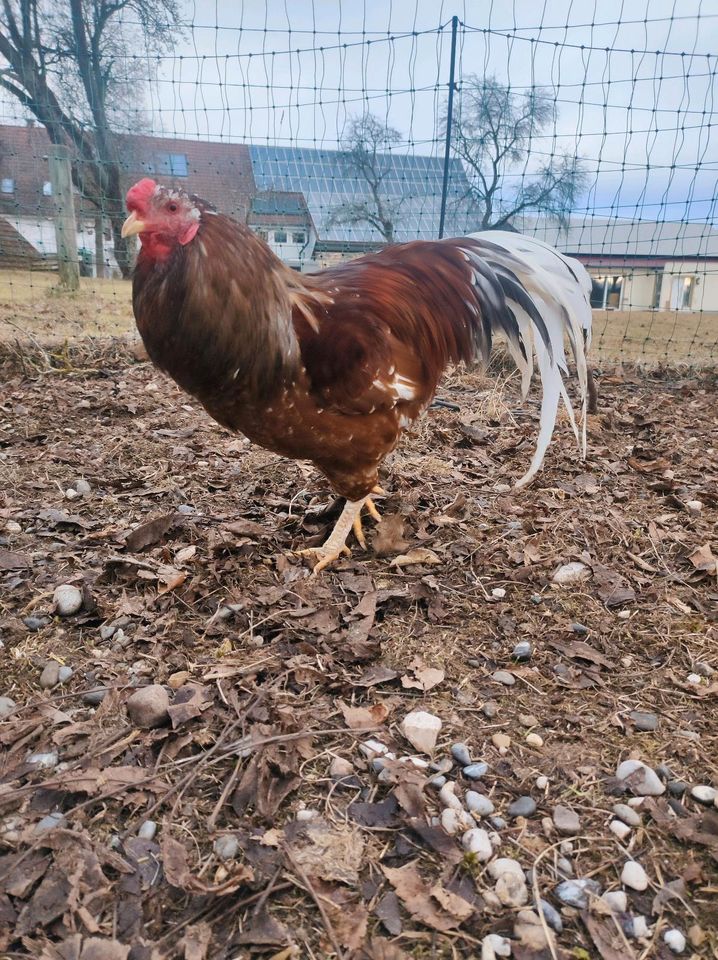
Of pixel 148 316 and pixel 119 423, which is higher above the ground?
pixel 148 316

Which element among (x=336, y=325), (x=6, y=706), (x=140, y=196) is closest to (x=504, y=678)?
(x=336, y=325)

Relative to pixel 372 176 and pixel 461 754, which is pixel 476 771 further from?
pixel 372 176

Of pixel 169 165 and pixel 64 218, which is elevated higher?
pixel 169 165

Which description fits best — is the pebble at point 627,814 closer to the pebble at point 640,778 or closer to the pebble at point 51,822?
the pebble at point 640,778

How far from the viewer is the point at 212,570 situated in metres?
2.72

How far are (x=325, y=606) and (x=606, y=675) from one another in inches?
44.3

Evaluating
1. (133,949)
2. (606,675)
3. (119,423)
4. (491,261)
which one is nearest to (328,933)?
(133,949)

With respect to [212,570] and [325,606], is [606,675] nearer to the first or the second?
[325,606]

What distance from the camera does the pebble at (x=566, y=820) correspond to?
1.61 metres

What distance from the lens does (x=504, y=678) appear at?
2.16m

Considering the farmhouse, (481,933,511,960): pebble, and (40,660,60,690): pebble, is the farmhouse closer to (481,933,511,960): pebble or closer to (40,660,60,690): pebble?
(40,660,60,690): pebble

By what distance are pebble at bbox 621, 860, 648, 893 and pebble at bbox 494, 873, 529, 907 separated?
0.83 feet

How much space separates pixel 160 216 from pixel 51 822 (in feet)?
6.24

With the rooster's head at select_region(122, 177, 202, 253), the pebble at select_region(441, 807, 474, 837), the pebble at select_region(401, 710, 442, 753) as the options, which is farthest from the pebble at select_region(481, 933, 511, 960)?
the rooster's head at select_region(122, 177, 202, 253)
